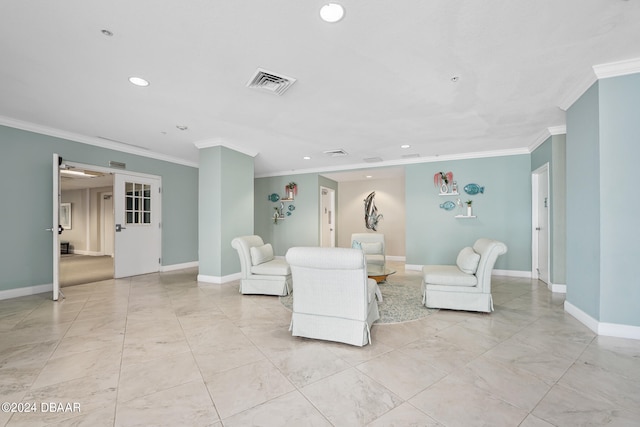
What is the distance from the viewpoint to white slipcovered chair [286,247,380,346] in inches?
98.3

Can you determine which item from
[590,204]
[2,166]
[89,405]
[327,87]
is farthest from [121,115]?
[590,204]

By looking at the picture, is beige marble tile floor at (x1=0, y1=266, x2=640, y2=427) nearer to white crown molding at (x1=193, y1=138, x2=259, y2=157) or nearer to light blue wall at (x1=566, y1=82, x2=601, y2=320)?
light blue wall at (x1=566, y1=82, x2=601, y2=320)

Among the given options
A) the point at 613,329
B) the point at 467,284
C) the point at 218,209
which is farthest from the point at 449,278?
the point at 218,209

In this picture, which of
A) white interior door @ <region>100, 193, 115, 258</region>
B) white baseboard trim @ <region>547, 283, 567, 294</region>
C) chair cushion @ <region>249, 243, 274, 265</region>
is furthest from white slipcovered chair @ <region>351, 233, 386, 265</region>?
white interior door @ <region>100, 193, 115, 258</region>

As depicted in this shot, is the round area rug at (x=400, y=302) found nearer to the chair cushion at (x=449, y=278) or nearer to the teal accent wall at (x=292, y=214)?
the chair cushion at (x=449, y=278)

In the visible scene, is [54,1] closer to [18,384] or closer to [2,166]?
[18,384]

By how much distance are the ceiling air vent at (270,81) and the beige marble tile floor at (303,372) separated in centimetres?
258

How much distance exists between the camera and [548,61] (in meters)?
2.65

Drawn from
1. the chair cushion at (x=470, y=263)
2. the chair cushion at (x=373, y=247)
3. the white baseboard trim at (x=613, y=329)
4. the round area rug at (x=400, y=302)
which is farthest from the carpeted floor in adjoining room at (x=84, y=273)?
A: the white baseboard trim at (x=613, y=329)

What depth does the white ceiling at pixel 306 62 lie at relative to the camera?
2.02m

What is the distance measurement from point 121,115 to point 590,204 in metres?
5.77

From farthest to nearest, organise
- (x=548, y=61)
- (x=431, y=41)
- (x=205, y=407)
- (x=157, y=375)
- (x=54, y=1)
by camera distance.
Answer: (x=548, y=61) → (x=431, y=41) → (x=157, y=375) → (x=54, y=1) → (x=205, y=407)

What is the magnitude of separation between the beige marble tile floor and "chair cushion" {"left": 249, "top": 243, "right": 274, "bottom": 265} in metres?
0.99

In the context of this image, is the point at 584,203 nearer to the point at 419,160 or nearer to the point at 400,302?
the point at 400,302
